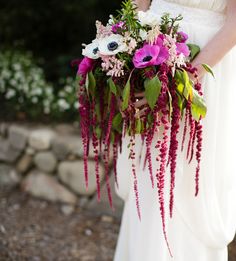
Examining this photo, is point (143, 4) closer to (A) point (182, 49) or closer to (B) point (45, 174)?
Result: (A) point (182, 49)

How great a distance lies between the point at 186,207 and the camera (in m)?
2.05

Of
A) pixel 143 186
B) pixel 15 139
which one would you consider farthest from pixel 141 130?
pixel 15 139

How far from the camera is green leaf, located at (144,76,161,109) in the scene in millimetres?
1626

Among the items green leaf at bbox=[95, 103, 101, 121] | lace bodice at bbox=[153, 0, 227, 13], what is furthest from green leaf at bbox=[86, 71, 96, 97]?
lace bodice at bbox=[153, 0, 227, 13]

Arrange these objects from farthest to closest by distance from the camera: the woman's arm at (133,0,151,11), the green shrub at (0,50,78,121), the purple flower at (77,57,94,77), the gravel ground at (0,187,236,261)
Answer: the green shrub at (0,50,78,121) → the gravel ground at (0,187,236,261) → the woman's arm at (133,0,151,11) → the purple flower at (77,57,94,77)

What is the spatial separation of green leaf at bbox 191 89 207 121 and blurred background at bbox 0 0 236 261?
5.18 feet

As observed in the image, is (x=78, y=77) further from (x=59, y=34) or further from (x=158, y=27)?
(x=59, y=34)

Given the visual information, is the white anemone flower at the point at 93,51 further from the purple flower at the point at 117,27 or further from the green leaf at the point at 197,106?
the green leaf at the point at 197,106

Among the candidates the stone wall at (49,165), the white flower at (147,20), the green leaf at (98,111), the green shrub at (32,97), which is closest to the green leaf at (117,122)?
the green leaf at (98,111)

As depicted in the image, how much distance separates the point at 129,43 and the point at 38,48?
11.7ft

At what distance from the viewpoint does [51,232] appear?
3.34 metres

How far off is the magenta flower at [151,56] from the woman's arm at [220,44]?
0.59ft

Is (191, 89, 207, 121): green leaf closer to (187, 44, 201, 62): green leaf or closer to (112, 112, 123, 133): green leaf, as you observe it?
(187, 44, 201, 62): green leaf

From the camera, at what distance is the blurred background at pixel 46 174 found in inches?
127
